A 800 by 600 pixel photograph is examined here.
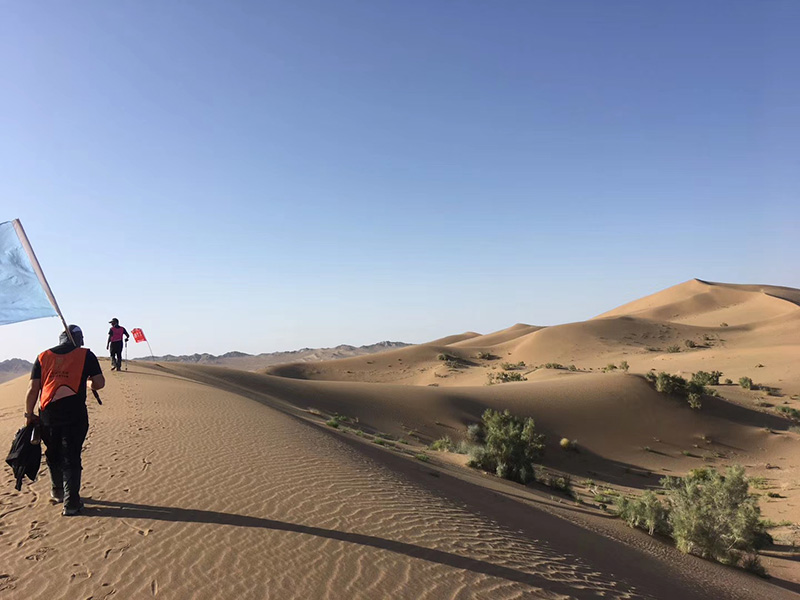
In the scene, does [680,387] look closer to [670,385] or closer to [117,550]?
[670,385]

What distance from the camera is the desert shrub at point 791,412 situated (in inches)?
1041

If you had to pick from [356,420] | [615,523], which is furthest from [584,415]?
[615,523]

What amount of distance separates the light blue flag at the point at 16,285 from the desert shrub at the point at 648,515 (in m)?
11.4

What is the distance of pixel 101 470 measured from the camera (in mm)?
7184

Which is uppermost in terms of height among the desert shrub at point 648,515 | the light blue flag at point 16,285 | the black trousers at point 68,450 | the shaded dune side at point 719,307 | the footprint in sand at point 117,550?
the shaded dune side at point 719,307

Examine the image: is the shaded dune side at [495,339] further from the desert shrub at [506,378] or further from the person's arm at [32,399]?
the person's arm at [32,399]

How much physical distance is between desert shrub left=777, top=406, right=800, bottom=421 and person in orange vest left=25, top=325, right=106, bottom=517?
1280 inches

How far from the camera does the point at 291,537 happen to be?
16.9ft

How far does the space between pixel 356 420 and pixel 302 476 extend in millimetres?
15356

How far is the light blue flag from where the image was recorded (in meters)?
5.91

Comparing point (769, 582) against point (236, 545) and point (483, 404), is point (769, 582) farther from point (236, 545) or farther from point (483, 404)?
point (483, 404)

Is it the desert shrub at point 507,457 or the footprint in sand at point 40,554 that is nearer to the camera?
the footprint in sand at point 40,554

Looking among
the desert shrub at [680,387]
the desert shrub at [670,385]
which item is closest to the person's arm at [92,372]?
the desert shrub at [680,387]

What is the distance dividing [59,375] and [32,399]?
0.35 meters
